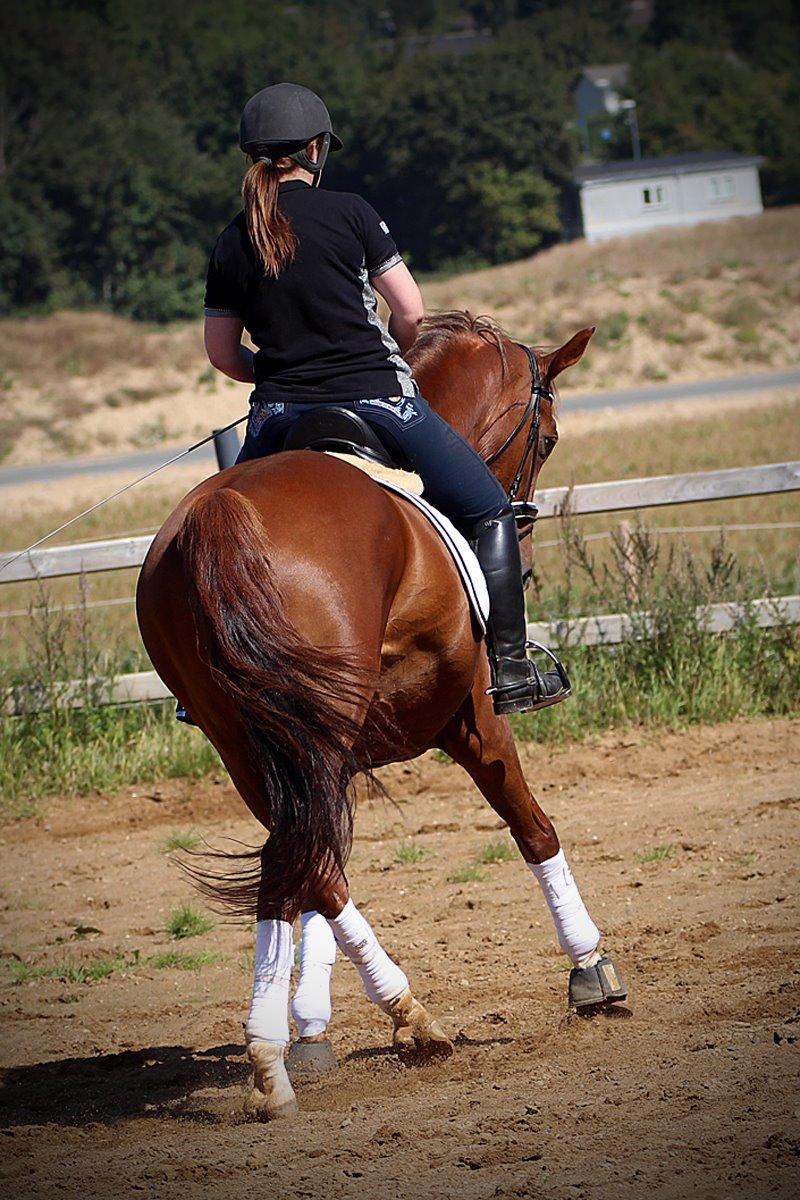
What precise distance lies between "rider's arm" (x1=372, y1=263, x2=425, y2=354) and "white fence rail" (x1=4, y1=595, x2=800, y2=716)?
4429 mm

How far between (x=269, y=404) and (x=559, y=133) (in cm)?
8502

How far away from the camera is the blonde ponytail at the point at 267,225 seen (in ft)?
13.8

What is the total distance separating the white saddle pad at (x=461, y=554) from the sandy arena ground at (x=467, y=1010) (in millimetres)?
1452

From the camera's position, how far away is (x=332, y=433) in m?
4.29

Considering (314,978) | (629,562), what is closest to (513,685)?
(314,978)

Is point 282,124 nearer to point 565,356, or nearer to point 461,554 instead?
point 461,554

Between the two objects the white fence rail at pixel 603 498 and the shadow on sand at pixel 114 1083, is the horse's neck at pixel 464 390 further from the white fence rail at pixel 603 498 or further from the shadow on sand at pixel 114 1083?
the white fence rail at pixel 603 498

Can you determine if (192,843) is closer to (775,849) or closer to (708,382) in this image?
(775,849)

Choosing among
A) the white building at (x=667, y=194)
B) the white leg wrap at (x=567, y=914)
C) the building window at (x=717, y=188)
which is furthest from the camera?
the building window at (x=717, y=188)

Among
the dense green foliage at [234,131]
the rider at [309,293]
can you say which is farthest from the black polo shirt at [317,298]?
the dense green foliage at [234,131]

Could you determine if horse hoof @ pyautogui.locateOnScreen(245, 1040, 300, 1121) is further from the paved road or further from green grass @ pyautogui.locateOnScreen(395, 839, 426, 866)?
the paved road

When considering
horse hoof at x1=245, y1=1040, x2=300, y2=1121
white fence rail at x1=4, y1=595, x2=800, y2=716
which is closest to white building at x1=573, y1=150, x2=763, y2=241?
white fence rail at x1=4, y1=595, x2=800, y2=716

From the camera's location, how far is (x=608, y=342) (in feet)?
160

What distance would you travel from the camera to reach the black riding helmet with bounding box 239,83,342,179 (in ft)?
14.1
